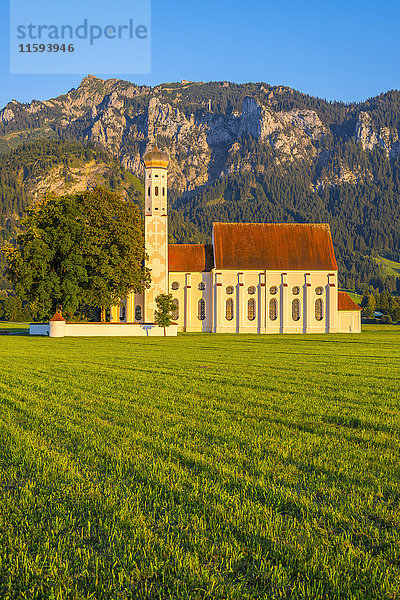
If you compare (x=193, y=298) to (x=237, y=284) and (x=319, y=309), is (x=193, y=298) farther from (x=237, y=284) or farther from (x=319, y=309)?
(x=319, y=309)

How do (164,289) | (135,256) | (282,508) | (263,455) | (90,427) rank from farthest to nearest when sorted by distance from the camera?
(164,289)
(135,256)
(90,427)
(263,455)
(282,508)

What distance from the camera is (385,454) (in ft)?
27.2

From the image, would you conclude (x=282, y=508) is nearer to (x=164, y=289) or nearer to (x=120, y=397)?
(x=120, y=397)

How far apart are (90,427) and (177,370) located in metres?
11.0

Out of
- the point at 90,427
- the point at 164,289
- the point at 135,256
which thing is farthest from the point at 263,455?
the point at 164,289

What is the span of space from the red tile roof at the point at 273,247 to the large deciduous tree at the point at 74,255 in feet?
51.4

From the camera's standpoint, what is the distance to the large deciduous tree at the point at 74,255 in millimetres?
55719

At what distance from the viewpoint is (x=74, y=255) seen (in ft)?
187

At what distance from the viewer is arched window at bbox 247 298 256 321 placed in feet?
242

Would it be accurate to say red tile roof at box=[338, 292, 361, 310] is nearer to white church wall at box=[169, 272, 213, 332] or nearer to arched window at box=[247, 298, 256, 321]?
arched window at box=[247, 298, 256, 321]

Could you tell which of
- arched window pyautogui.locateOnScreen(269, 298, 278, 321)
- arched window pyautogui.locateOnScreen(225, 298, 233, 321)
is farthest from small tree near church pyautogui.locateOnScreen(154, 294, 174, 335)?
arched window pyautogui.locateOnScreen(269, 298, 278, 321)

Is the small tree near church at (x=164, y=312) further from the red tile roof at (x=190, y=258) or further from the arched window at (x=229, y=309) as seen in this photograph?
the arched window at (x=229, y=309)

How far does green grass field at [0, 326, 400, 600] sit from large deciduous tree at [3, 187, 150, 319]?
44.3 meters

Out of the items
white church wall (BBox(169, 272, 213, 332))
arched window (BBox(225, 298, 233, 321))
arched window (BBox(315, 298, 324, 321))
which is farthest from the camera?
arched window (BBox(315, 298, 324, 321))
